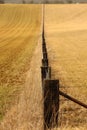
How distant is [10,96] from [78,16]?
2572 inches

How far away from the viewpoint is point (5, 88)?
39.3 feet

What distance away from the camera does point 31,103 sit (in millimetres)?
8430

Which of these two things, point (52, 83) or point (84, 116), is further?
point (84, 116)

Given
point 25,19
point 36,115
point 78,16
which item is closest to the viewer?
point 36,115

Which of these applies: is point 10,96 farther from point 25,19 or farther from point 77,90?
point 25,19

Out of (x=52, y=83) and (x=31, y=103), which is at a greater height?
(x=52, y=83)

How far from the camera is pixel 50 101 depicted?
20.5 ft

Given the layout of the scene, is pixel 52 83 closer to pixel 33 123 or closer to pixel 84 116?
pixel 33 123

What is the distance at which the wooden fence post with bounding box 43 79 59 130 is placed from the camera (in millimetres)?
6062

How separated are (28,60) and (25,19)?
169 feet

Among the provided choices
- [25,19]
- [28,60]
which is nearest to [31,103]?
[28,60]

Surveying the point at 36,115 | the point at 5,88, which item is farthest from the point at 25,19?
the point at 36,115

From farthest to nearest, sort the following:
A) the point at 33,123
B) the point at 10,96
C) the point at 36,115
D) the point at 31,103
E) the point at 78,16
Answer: the point at 78,16 < the point at 10,96 < the point at 31,103 < the point at 36,115 < the point at 33,123

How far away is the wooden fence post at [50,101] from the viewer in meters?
6.06
